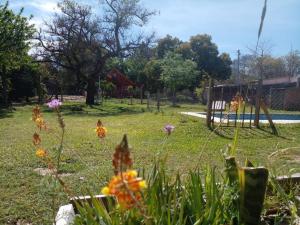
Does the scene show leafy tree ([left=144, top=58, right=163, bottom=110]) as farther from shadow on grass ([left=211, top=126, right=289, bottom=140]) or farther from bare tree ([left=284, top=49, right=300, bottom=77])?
shadow on grass ([left=211, top=126, right=289, bottom=140])

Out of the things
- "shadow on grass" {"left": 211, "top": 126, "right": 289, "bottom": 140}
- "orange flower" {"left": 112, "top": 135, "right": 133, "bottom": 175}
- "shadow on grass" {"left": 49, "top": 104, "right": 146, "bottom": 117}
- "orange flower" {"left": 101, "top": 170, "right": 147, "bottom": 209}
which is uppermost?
"orange flower" {"left": 112, "top": 135, "right": 133, "bottom": 175}

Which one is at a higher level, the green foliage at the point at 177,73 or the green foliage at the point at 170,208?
the green foliage at the point at 177,73

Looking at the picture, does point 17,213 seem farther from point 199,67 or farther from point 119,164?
point 199,67

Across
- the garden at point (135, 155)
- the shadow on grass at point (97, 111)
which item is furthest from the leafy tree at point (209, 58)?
the shadow on grass at point (97, 111)

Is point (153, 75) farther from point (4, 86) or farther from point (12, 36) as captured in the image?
point (12, 36)

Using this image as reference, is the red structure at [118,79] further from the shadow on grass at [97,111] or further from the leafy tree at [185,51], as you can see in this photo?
the shadow on grass at [97,111]

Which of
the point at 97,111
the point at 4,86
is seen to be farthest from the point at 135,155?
the point at 4,86

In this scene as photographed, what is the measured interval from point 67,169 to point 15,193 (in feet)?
4.63

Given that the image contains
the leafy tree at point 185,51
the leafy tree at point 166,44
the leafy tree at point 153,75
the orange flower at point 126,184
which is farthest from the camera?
the leafy tree at point 166,44

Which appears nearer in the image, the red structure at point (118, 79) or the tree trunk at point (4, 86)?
the tree trunk at point (4, 86)

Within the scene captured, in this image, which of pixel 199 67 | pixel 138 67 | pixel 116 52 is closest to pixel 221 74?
pixel 199 67

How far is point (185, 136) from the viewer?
35.1 ft

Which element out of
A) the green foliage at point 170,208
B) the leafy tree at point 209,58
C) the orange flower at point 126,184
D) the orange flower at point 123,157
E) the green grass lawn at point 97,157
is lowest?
the green grass lawn at point 97,157

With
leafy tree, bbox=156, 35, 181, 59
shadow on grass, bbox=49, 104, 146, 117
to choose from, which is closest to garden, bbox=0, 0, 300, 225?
shadow on grass, bbox=49, 104, 146, 117
